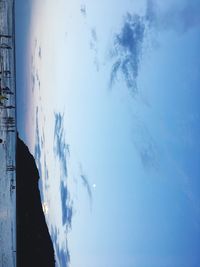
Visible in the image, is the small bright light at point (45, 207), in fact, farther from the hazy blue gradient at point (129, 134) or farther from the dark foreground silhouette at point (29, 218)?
the hazy blue gradient at point (129, 134)

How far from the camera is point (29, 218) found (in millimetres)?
2707

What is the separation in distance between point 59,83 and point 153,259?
1093 mm

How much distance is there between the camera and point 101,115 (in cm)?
122

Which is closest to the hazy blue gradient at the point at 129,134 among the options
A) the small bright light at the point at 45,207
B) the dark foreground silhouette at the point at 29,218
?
the small bright light at the point at 45,207

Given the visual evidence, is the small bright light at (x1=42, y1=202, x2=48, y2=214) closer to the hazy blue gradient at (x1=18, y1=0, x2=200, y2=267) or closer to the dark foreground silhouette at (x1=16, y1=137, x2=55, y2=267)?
the dark foreground silhouette at (x1=16, y1=137, x2=55, y2=267)

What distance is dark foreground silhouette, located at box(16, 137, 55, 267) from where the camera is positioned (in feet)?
7.73

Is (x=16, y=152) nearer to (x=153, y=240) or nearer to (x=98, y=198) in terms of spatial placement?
(x=98, y=198)

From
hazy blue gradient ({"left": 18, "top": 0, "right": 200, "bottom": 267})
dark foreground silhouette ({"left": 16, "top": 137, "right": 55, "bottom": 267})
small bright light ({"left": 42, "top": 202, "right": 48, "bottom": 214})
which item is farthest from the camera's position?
dark foreground silhouette ({"left": 16, "top": 137, "right": 55, "bottom": 267})

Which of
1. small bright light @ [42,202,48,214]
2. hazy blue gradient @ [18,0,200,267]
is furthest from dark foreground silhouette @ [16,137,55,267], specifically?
hazy blue gradient @ [18,0,200,267]

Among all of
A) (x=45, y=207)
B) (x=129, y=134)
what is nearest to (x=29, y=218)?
(x=45, y=207)

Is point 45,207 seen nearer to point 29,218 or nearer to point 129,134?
point 29,218

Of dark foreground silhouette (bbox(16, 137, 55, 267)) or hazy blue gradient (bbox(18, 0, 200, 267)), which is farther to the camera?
dark foreground silhouette (bbox(16, 137, 55, 267))

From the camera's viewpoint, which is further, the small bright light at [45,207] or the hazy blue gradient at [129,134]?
the small bright light at [45,207]

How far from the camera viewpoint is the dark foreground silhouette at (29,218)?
2355 millimetres
